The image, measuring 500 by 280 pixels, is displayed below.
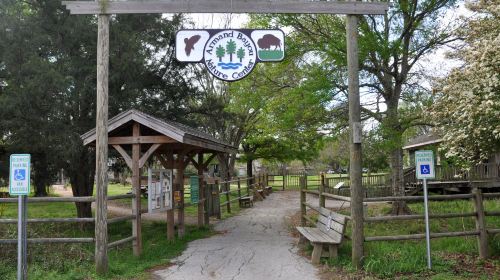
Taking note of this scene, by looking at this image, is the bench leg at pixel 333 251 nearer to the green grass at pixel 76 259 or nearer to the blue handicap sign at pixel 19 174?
the green grass at pixel 76 259

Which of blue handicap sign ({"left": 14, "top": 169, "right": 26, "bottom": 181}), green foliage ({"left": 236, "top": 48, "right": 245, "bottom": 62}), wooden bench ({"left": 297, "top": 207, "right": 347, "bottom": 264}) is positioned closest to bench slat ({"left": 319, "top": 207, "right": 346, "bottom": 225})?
wooden bench ({"left": 297, "top": 207, "right": 347, "bottom": 264})

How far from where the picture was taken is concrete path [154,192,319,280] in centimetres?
789

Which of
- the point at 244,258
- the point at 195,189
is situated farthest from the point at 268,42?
the point at 195,189

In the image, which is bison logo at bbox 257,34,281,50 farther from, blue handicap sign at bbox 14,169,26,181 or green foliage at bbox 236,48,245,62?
blue handicap sign at bbox 14,169,26,181

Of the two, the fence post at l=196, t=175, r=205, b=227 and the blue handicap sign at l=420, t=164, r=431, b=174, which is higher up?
the blue handicap sign at l=420, t=164, r=431, b=174

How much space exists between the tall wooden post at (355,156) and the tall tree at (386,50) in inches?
168

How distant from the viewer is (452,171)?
24.3 m

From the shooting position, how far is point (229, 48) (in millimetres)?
7793

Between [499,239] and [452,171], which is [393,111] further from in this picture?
[452,171]

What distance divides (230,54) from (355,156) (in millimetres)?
2855

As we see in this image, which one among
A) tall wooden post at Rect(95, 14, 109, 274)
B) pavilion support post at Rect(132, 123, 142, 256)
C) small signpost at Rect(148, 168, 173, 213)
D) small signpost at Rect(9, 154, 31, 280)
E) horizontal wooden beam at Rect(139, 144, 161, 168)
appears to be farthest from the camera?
small signpost at Rect(148, 168, 173, 213)

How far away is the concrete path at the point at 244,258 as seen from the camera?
789 cm

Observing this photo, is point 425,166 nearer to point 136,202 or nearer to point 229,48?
point 229,48

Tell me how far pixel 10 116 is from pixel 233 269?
8.21 m
